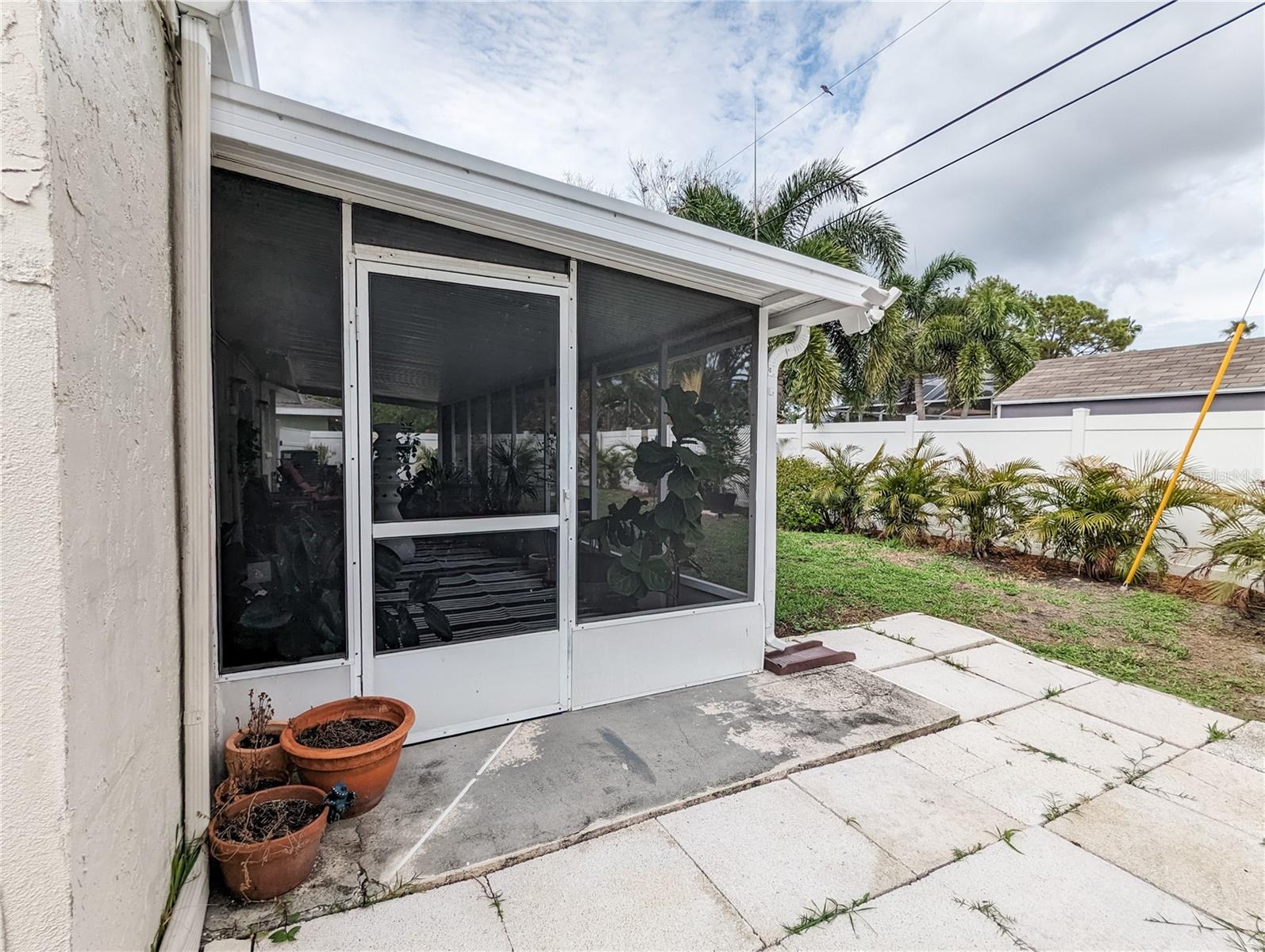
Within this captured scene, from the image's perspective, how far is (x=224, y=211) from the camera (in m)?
2.30

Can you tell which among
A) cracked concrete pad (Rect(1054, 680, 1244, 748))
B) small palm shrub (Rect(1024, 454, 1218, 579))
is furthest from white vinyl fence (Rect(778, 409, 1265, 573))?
cracked concrete pad (Rect(1054, 680, 1244, 748))

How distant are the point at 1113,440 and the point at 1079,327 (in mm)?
29854

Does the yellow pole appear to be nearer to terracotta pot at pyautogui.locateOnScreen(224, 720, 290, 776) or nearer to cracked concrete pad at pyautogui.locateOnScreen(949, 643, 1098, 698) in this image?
cracked concrete pad at pyautogui.locateOnScreen(949, 643, 1098, 698)

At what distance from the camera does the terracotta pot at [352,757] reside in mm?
2133

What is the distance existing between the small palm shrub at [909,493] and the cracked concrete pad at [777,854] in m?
6.48

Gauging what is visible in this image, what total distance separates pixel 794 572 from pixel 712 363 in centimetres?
383

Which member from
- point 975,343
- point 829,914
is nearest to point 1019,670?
point 829,914

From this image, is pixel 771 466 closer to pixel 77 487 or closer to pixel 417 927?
pixel 417 927

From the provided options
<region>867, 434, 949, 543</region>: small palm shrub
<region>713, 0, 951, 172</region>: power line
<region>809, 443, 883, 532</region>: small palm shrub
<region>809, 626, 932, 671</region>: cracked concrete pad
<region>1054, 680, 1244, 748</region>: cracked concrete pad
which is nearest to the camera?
<region>1054, 680, 1244, 748</region>: cracked concrete pad

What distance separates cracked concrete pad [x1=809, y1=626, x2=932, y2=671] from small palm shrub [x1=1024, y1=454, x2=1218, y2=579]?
3.36 m

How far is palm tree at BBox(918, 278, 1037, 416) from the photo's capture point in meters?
16.4

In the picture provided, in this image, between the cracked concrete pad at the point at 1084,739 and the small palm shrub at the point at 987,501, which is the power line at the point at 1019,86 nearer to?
the small palm shrub at the point at 987,501

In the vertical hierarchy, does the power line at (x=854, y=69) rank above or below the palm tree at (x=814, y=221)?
above

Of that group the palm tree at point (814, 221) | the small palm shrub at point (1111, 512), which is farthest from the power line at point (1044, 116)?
the small palm shrub at point (1111, 512)
